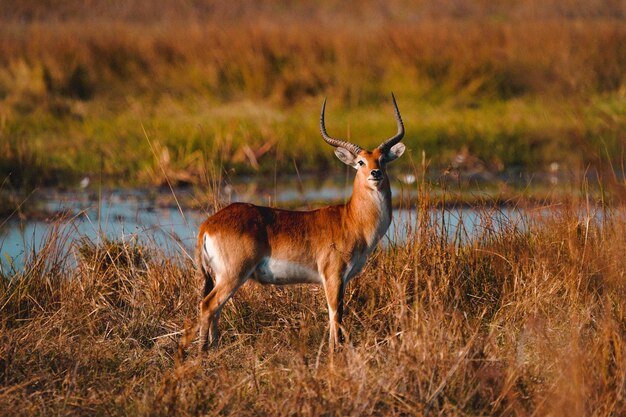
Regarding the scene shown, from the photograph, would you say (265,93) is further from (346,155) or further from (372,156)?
(372,156)

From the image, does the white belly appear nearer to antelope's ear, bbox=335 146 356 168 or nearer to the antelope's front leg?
the antelope's front leg

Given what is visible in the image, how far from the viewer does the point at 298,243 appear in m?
6.65

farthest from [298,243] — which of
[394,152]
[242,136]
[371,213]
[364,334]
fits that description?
[242,136]

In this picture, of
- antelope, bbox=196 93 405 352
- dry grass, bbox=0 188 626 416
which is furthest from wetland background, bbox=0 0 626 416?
antelope, bbox=196 93 405 352

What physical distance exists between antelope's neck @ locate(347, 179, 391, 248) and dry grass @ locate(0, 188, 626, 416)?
36 centimetres

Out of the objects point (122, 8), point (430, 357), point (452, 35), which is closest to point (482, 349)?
point (430, 357)

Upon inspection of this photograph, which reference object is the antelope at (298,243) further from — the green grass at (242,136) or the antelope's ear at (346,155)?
the green grass at (242,136)

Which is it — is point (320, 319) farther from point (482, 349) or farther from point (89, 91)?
point (89, 91)

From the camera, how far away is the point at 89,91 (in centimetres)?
1766

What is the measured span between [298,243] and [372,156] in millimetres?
783

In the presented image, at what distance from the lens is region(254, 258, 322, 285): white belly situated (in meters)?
6.58

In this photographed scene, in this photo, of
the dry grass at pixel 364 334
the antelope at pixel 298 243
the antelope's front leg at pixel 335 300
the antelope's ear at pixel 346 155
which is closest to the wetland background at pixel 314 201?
the dry grass at pixel 364 334

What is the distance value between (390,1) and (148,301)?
76.5ft

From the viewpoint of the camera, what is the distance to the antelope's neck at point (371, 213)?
686 centimetres
